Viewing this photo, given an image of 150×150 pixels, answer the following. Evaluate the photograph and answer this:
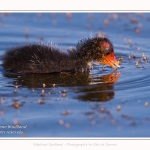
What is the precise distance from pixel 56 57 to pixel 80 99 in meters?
1.65

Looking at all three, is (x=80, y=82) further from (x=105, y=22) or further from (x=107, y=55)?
(x=105, y=22)

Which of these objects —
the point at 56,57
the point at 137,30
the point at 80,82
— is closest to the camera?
the point at 80,82

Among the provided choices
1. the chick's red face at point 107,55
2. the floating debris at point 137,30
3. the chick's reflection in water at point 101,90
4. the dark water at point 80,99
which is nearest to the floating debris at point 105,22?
the floating debris at point 137,30

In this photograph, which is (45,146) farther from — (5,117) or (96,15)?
(96,15)

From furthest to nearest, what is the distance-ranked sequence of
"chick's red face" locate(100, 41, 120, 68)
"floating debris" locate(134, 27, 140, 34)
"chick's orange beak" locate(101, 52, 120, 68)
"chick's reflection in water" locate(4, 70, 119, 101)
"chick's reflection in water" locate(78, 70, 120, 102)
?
"floating debris" locate(134, 27, 140, 34) → "chick's orange beak" locate(101, 52, 120, 68) → "chick's red face" locate(100, 41, 120, 68) → "chick's reflection in water" locate(4, 70, 119, 101) → "chick's reflection in water" locate(78, 70, 120, 102)

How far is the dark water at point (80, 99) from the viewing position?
7727 millimetres

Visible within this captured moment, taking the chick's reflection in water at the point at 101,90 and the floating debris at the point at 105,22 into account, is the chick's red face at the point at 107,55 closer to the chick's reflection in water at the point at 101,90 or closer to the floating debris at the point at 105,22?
the chick's reflection in water at the point at 101,90

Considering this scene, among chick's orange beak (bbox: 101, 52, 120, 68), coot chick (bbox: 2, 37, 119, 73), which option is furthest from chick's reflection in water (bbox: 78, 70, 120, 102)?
coot chick (bbox: 2, 37, 119, 73)

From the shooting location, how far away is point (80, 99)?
8.89 meters

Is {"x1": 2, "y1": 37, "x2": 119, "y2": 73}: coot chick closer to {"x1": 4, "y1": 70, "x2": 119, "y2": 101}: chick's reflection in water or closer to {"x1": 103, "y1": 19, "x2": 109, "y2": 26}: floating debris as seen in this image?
{"x1": 4, "y1": 70, "x2": 119, "y2": 101}: chick's reflection in water

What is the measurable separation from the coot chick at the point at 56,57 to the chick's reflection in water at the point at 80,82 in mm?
165

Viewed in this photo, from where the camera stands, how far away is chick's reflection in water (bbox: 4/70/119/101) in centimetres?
914

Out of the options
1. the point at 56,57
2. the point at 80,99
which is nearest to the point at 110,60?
the point at 56,57

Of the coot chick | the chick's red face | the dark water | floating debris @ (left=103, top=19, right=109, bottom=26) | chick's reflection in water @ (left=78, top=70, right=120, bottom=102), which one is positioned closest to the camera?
the dark water
